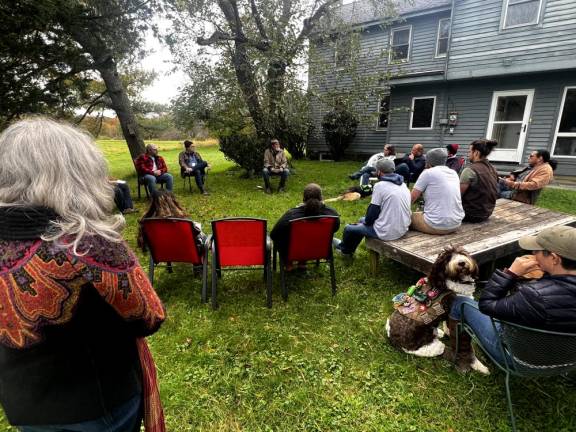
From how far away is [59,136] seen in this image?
99cm

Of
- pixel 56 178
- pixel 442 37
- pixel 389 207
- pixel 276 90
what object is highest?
pixel 442 37

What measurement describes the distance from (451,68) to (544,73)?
269cm

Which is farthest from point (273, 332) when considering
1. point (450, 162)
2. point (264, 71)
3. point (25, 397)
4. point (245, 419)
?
point (264, 71)

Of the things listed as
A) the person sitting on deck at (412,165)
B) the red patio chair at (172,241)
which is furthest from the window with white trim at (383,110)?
the red patio chair at (172,241)

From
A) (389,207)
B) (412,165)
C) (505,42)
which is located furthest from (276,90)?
(505,42)

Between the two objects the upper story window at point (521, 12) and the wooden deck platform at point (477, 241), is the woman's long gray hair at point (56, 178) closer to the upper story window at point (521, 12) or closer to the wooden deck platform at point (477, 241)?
the wooden deck platform at point (477, 241)

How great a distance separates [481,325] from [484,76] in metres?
10.9

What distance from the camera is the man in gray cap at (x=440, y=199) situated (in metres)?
3.87

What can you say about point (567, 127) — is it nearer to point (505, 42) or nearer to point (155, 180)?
point (505, 42)

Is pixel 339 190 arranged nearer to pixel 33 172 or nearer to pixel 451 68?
pixel 451 68

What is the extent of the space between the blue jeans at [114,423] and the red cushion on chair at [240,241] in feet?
6.60

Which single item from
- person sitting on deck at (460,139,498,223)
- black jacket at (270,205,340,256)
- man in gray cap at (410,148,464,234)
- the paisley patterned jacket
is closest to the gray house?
person sitting on deck at (460,139,498,223)

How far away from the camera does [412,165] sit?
26.3 ft

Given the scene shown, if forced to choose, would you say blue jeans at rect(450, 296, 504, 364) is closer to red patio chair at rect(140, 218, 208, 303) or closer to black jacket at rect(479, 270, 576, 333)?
black jacket at rect(479, 270, 576, 333)
